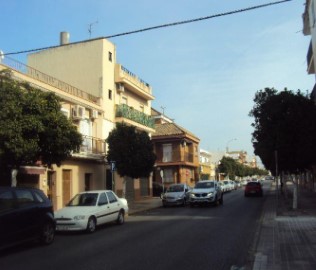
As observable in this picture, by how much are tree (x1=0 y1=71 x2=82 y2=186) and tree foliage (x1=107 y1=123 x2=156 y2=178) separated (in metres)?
10.1

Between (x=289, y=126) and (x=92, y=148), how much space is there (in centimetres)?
1265

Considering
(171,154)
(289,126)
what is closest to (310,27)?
(289,126)

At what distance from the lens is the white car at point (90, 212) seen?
15.7 meters

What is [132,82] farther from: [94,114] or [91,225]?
[91,225]

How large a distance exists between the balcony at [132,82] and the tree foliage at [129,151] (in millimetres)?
7078

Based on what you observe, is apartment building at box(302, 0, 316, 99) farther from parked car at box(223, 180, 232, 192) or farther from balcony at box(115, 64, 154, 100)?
parked car at box(223, 180, 232, 192)

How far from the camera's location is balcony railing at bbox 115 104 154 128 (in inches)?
1374

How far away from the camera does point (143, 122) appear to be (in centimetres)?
4006

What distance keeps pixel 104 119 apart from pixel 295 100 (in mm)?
13252

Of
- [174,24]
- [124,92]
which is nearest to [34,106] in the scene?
[174,24]

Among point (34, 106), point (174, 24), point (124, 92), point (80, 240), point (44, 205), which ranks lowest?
point (80, 240)

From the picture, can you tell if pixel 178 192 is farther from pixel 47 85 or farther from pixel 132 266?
pixel 132 266

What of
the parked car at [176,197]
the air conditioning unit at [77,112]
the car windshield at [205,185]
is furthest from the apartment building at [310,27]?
the air conditioning unit at [77,112]

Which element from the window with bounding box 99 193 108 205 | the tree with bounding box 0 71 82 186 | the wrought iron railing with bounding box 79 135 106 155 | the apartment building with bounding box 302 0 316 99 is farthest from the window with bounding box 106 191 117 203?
the apartment building with bounding box 302 0 316 99
